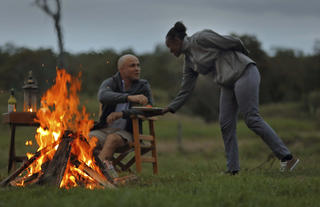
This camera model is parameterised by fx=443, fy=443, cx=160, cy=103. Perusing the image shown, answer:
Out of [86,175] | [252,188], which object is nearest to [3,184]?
[86,175]

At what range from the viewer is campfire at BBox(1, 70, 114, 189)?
4.39 m

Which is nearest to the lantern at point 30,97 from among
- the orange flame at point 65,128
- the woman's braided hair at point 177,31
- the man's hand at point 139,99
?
the orange flame at point 65,128

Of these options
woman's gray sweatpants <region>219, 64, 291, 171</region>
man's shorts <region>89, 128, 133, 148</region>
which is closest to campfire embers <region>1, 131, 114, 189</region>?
man's shorts <region>89, 128, 133, 148</region>

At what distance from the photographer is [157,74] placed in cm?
4194

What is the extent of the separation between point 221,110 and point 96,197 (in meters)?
2.53

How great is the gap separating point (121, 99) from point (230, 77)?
4.94 ft

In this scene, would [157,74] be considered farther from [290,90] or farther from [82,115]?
[82,115]

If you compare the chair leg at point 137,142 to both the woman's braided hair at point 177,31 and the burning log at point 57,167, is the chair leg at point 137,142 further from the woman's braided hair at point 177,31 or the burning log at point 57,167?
the burning log at point 57,167

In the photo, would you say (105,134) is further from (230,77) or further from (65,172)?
(230,77)

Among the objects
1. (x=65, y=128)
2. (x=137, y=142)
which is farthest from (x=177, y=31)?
(x=65, y=128)

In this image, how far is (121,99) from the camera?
585cm

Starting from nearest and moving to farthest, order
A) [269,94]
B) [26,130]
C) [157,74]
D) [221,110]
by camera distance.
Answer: [221,110], [26,130], [269,94], [157,74]

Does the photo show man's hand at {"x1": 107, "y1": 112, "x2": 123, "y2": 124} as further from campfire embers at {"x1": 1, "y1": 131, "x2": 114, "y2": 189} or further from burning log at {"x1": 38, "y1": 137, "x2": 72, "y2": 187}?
burning log at {"x1": 38, "y1": 137, "x2": 72, "y2": 187}

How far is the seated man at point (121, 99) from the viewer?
5883mm
